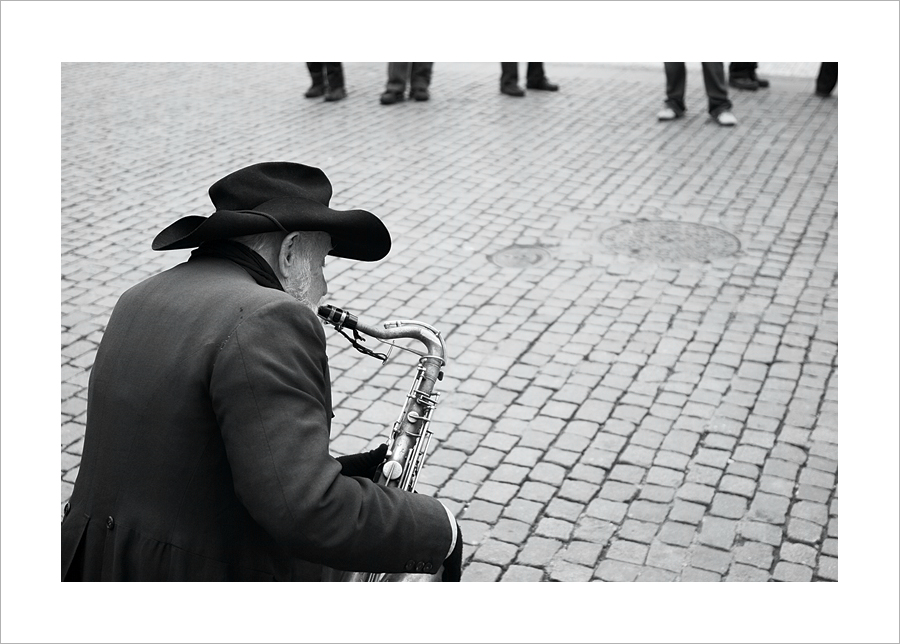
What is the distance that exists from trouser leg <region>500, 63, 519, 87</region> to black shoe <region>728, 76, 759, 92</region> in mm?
2693

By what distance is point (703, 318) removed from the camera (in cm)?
599

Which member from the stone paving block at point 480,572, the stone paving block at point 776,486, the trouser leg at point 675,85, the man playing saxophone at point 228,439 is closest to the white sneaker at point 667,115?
the trouser leg at point 675,85

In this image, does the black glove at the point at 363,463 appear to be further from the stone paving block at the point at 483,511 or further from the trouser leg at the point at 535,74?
the trouser leg at the point at 535,74

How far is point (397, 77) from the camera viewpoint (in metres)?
11.0

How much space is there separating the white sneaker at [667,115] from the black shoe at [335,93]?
3788 millimetres

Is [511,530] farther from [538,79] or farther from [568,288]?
[538,79]

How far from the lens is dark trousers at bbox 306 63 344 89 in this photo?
11.0 m

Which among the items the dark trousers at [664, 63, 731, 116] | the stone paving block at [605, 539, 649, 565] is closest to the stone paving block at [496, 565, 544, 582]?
the stone paving block at [605, 539, 649, 565]

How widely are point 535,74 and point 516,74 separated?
37 centimetres

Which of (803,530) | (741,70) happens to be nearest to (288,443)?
(803,530)

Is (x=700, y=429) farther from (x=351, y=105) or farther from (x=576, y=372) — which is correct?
(x=351, y=105)

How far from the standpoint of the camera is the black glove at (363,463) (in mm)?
2688

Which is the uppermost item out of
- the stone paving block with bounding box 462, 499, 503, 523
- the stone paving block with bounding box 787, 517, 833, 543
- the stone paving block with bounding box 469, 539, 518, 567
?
the stone paving block with bounding box 787, 517, 833, 543

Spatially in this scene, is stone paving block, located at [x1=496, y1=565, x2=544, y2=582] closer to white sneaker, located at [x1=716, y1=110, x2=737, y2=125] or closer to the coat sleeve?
the coat sleeve
